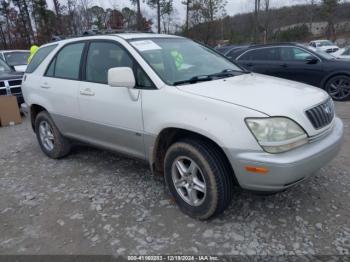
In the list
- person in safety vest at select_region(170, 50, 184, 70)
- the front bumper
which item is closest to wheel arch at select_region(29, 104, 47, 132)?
person in safety vest at select_region(170, 50, 184, 70)

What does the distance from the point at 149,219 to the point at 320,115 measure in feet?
6.05

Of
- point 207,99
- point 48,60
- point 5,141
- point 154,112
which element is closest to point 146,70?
point 154,112

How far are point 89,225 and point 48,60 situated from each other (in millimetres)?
2628

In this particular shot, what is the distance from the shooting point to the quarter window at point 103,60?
11.7 ft

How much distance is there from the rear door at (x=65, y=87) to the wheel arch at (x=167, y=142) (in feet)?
4.34

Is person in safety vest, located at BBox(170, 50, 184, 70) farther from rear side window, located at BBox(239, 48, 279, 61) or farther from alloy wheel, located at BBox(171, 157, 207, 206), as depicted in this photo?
rear side window, located at BBox(239, 48, 279, 61)

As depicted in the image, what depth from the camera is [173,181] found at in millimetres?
3180

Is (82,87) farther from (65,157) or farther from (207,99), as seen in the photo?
(207,99)

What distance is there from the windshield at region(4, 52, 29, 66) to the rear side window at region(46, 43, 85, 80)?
308 inches

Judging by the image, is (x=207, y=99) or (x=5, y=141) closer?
(x=207, y=99)

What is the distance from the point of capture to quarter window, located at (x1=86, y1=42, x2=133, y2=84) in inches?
140

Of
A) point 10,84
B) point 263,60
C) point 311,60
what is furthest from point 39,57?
point 311,60

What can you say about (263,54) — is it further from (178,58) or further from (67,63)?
(67,63)

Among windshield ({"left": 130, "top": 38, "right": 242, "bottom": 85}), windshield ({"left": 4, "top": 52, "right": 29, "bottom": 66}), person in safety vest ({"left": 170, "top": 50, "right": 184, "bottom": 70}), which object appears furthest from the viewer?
windshield ({"left": 4, "top": 52, "right": 29, "bottom": 66})
